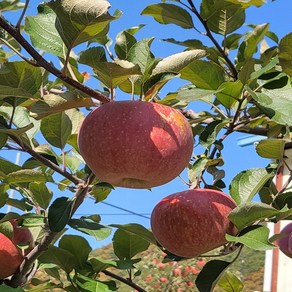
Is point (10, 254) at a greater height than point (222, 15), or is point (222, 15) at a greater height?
point (222, 15)

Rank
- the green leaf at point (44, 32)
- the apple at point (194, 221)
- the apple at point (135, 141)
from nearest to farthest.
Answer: the apple at point (135, 141) → the green leaf at point (44, 32) → the apple at point (194, 221)

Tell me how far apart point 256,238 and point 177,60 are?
343 millimetres

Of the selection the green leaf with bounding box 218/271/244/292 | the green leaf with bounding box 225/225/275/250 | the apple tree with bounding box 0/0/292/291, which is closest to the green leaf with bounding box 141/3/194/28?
the apple tree with bounding box 0/0/292/291

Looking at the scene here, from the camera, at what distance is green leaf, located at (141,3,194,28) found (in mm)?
1362

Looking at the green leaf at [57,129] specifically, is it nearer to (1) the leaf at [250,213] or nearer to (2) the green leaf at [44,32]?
(2) the green leaf at [44,32]

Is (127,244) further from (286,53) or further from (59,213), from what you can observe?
(286,53)

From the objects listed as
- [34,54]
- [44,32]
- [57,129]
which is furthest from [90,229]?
[34,54]

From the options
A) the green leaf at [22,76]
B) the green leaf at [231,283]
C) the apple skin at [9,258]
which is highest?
the green leaf at [22,76]

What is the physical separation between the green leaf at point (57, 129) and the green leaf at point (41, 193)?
0.12 metres

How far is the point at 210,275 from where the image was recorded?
46.6 inches

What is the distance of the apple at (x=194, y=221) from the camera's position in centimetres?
116

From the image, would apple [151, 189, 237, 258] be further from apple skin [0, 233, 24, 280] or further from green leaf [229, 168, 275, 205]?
apple skin [0, 233, 24, 280]

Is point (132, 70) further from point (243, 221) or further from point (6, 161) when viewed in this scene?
point (6, 161)

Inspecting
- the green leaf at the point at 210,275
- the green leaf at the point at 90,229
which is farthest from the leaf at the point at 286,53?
the green leaf at the point at 90,229
